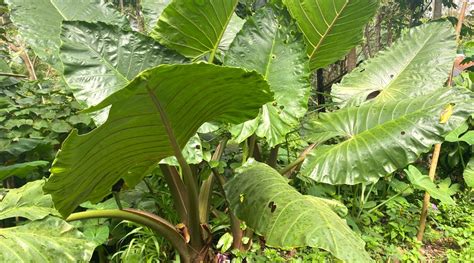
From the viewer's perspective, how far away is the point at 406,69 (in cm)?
183

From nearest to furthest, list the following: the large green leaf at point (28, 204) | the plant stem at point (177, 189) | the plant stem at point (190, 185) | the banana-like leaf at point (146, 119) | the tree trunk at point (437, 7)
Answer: the banana-like leaf at point (146, 119), the plant stem at point (190, 185), the large green leaf at point (28, 204), the plant stem at point (177, 189), the tree trunk at point (437, 7)

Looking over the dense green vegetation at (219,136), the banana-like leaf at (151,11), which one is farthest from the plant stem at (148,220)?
the banana-like leaf at (151,11)

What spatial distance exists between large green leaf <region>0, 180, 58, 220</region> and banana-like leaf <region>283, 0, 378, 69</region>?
3.85 ft

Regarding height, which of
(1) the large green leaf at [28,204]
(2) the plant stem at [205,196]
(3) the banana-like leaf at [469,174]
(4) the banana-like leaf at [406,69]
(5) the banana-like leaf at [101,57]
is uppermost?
(5) the banana-like leaf at [101,57]

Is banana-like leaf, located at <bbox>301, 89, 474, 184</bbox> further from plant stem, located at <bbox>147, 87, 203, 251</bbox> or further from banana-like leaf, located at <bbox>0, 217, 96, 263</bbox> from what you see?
banana-like leaf, located at <bbox>0, 217, 96, 263</bbox>

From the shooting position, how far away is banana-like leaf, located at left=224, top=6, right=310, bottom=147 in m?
1.36

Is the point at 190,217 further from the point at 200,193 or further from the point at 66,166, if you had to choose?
the point at 66,166

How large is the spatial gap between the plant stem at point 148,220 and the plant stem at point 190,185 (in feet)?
0.17

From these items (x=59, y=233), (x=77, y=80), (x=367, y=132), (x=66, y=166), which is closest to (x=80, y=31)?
(x=77, y=80)

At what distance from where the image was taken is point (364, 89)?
1.88 metres

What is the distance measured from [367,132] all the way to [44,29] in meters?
1.25

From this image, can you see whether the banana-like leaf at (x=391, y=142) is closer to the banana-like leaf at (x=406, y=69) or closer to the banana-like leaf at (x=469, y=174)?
the banana-like leaf at (x=406, y=69)

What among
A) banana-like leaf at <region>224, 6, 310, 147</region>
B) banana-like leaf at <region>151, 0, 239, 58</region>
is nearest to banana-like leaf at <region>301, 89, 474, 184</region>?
banana-like leaf at <region>224, 6, 310, 147</region>

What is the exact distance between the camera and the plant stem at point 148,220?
45.8 inches
